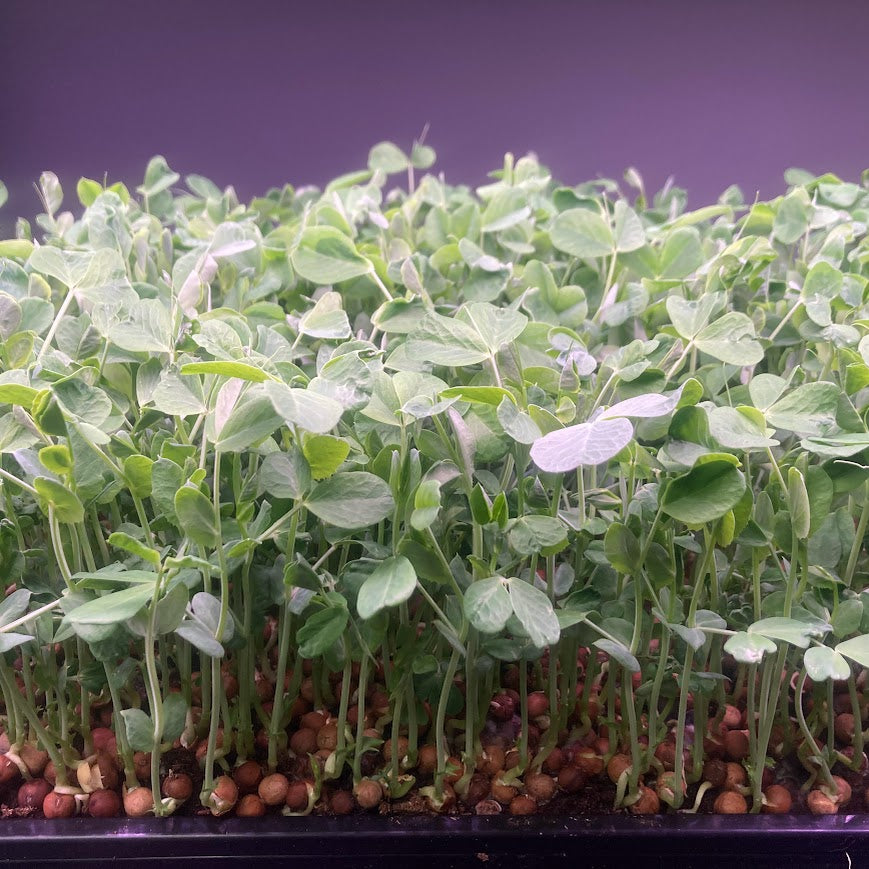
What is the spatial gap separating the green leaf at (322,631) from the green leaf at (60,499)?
6.9 inches

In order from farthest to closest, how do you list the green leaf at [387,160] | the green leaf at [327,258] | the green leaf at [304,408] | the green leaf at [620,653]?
the green leaf at [387,160]
the green leaf at [327,258]
the green leaf at [620,653]
the green leaf at [304,408]

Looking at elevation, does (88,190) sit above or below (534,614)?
above

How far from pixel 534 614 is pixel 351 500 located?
14 cm

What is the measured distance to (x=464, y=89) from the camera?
167 cm

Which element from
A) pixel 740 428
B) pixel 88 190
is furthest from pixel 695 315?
pixel 88 190

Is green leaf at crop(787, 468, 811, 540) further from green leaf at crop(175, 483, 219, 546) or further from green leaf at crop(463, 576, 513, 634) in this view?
green leaf at crop(175, 483, 219, 546)

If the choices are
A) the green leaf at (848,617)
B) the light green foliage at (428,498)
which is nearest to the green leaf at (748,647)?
the light green foliage at (428,498)

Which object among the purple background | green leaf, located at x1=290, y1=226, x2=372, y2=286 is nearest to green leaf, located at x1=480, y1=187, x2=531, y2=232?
green leaf, located at x1=290, y1=226, x2=372, y2=286

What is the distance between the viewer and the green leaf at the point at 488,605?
0.45m

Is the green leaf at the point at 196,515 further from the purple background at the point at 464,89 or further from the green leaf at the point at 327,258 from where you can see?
the purple background at the point at 464,89

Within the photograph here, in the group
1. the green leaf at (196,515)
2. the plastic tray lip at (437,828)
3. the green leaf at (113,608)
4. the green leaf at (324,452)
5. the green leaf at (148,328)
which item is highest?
the green leaf at (148,328)

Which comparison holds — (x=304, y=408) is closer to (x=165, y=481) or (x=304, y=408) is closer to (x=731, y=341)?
(x=165, y=481)

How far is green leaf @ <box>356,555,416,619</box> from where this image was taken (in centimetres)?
43

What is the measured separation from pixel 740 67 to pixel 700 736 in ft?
4.81
